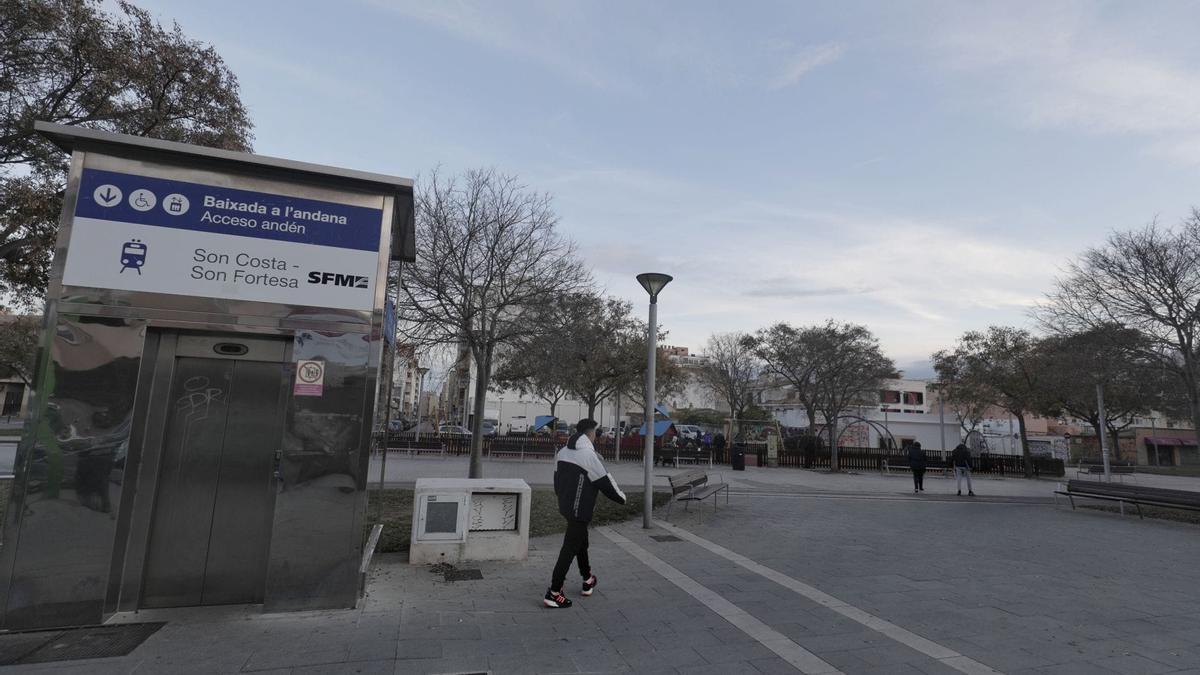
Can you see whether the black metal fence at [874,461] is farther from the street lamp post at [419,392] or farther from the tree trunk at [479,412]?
the tree trunk at [479,412]

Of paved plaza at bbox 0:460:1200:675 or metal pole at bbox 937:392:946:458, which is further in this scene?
metal pole at bbox 937:392:946:458

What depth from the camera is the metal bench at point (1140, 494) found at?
427 inches

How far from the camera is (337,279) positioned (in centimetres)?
482

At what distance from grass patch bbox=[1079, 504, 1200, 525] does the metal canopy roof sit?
1683cm

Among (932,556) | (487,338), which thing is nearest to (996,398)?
(932,556)

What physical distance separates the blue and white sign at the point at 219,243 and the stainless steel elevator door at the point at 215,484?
0.68 meters

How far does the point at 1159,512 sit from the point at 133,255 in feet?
64.9

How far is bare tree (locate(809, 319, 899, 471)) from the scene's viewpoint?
89.2 ft

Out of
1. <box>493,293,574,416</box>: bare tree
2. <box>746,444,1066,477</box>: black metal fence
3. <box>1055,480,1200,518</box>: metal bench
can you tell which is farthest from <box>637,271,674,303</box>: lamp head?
<box>746,444,1066,477</box>: black metal fence

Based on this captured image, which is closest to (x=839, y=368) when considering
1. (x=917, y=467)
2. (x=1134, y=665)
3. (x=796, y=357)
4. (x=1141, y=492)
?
(x=796, y=357)

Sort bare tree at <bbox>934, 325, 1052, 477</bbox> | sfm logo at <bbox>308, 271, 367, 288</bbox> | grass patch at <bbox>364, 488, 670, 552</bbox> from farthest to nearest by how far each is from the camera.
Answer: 1. bare tree at <bbox>934, 325, 1052, 477</bbox>
2. grass patch at <bbox>364, 488, 670, 552</bbox>
3. sfm logo at <bbox>308, 271, 367, 288</bbox>

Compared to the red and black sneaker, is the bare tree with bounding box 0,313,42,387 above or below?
above

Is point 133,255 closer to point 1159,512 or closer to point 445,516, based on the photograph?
point 445,516

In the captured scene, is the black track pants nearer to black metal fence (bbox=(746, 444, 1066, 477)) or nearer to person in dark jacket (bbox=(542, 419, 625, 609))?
person in dark jacket (bbox=(542, 419, 625, 609))
